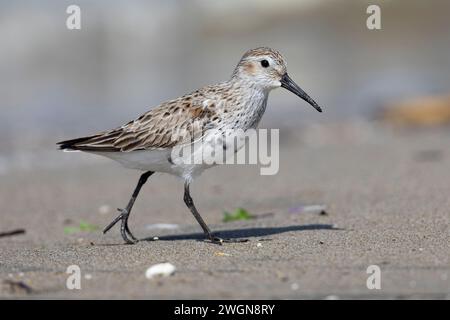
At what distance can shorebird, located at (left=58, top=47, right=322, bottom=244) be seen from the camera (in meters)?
7.05

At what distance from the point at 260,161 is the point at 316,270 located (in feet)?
22.3

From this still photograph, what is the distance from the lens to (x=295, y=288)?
5242 millimetres

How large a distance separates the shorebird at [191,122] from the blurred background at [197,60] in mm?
5233

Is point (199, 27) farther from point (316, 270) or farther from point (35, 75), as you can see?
point (316, 270)

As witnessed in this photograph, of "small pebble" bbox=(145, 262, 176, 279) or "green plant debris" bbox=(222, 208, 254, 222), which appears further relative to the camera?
"green plant debris" bbox=(222, 208, 254, 222)

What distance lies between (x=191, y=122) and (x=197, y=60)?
604 inches

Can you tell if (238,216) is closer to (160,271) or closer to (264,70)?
(264,70)

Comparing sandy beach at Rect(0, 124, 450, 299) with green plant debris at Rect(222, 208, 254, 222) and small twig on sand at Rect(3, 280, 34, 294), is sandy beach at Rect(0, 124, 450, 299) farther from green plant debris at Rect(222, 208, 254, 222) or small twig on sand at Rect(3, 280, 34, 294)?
green plant debris at Rect(222, 208, 254, 222)

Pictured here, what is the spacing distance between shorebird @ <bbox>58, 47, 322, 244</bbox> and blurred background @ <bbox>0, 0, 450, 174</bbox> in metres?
5.23

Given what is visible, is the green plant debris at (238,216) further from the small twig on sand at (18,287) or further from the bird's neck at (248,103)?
the small twig on sand at (18,287)

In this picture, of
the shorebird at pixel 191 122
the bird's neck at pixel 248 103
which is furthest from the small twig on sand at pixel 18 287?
the bird's neck at pixel 248 103

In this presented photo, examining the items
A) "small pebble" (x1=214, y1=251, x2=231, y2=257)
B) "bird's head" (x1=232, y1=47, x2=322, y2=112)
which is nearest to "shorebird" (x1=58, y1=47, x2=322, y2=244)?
"bird's head" (x1=232, y1=47, x2=322, y2=112)

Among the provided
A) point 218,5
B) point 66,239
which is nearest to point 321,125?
point 66,239
